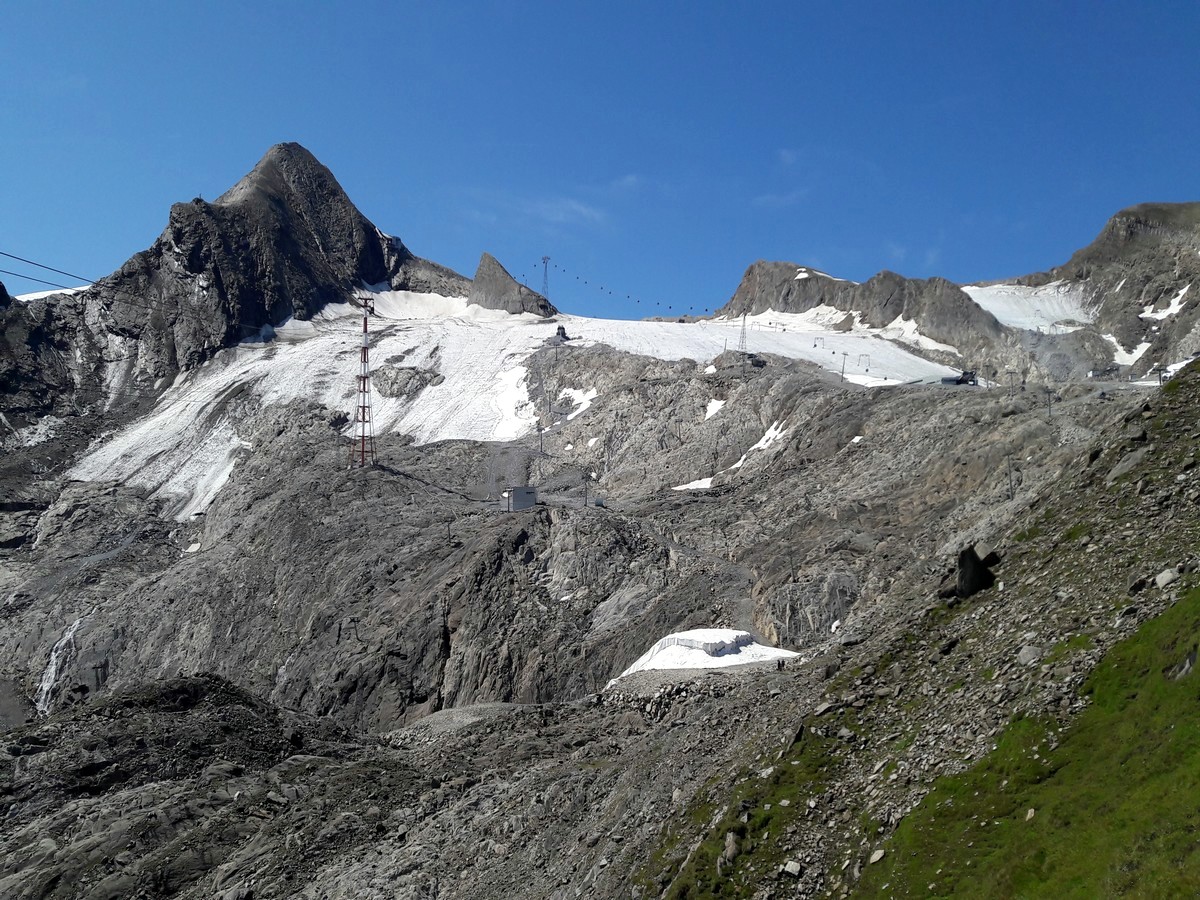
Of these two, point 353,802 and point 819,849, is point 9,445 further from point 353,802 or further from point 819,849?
point 819,849

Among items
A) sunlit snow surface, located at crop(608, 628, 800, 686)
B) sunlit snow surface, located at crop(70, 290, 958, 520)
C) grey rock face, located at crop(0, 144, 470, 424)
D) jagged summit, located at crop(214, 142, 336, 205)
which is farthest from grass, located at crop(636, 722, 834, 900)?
jagged summit, located at crop(214, 142, 336, 205)

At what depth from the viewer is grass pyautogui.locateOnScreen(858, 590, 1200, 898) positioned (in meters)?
17.4

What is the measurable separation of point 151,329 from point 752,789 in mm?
135531

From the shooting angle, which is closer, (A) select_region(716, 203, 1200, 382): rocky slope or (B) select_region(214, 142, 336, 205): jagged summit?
(A) select_region(716, 203, 1200, 382): rocky slope

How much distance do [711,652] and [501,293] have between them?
461 ft

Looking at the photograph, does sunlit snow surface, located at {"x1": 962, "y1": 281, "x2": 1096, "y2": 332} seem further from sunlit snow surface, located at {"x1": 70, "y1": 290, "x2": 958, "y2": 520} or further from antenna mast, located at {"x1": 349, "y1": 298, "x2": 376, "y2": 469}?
antenna mast, located at {"x1": 349, "y1": 298, "x2": 376, "y2": 469}

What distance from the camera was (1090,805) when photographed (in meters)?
19.2

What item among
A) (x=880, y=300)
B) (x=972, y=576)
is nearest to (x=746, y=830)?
(x=972, y=576)

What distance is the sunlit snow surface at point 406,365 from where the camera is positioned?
4584 inches

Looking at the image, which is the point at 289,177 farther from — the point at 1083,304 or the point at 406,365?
the point at 1083,304

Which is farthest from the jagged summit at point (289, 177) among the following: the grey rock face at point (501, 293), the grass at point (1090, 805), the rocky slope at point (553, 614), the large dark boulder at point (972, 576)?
the grass at point (1090, 805)

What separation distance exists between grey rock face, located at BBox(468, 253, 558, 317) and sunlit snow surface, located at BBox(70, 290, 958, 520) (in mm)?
14141

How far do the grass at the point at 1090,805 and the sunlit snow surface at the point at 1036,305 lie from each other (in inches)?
5122

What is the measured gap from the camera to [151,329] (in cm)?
14588
